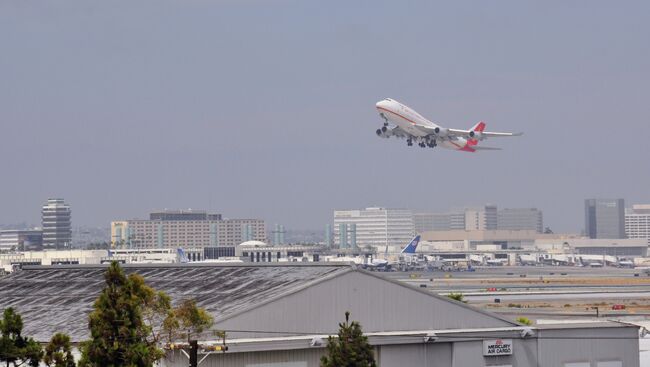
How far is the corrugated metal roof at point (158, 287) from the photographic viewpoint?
2018 inches

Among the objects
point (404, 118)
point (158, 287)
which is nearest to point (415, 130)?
point (404, 118)

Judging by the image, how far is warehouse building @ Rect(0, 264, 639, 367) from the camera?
157 feet

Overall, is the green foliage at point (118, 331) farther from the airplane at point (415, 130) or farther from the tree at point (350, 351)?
the airplane at point (415, 130)

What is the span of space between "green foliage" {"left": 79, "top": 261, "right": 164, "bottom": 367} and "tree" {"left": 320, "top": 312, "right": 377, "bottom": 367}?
7.29m

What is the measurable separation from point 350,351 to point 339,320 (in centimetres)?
972

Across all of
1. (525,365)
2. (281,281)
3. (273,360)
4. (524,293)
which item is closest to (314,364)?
(273,360)

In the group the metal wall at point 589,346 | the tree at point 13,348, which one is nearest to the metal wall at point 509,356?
the metal wall at point 589,346

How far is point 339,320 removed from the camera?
165 feet

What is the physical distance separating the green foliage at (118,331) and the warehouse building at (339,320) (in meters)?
9.90

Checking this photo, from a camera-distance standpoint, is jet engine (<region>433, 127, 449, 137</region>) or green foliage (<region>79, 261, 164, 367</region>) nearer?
green foliage (<region>79, 261, 164, 367</region>)

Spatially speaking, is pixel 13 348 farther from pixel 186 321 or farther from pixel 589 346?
pixel 589 346

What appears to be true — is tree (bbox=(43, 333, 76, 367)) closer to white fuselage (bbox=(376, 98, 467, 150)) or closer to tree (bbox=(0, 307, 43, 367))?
tree (bbox=(0, 307, 43, 367))

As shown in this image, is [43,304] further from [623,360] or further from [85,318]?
[623,360]

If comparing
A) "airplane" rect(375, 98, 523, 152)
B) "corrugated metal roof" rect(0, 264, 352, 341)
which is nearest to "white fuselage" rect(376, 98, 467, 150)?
"airplane" rect(375, 98, 523, 152)
